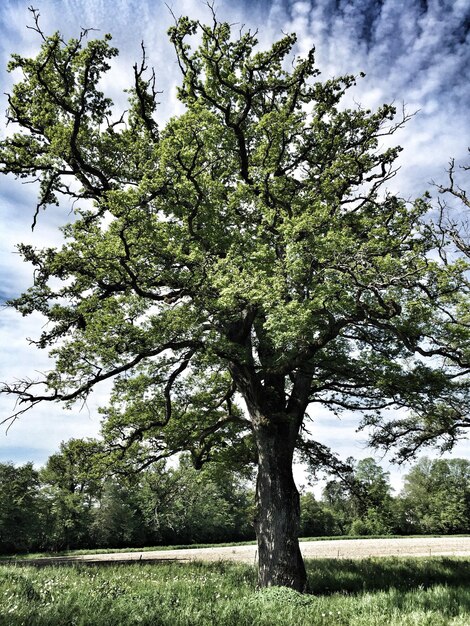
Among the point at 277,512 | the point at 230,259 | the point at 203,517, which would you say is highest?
the point at 230,259

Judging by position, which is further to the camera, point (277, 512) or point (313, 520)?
point (313, 520)

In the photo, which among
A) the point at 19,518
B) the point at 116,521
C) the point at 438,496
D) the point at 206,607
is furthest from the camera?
the point at 438,496

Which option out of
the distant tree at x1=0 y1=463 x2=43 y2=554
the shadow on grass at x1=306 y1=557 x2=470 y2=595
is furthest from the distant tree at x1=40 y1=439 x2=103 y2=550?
the shadow on grass at x1=306 y1=557 x2=470 y2=595

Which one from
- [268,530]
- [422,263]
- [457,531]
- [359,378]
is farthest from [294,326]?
[457,531]

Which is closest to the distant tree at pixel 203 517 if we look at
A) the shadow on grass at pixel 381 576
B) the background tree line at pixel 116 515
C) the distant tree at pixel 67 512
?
the background tree line at pixel 116 515

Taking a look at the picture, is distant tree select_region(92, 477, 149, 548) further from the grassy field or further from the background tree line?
the grassy field

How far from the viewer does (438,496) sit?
230ft

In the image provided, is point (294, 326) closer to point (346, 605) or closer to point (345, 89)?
point (346, 605)

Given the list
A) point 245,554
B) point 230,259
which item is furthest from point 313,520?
point 230,259

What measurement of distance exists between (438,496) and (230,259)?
75.6 m

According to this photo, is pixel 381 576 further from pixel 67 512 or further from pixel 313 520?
pixel 313 520

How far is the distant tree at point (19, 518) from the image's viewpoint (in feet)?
143

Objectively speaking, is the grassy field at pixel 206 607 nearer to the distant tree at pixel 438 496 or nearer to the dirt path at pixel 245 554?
the dirt path at pixel 245 554

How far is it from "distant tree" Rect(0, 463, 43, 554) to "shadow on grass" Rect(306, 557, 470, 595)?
3918 centimetres
